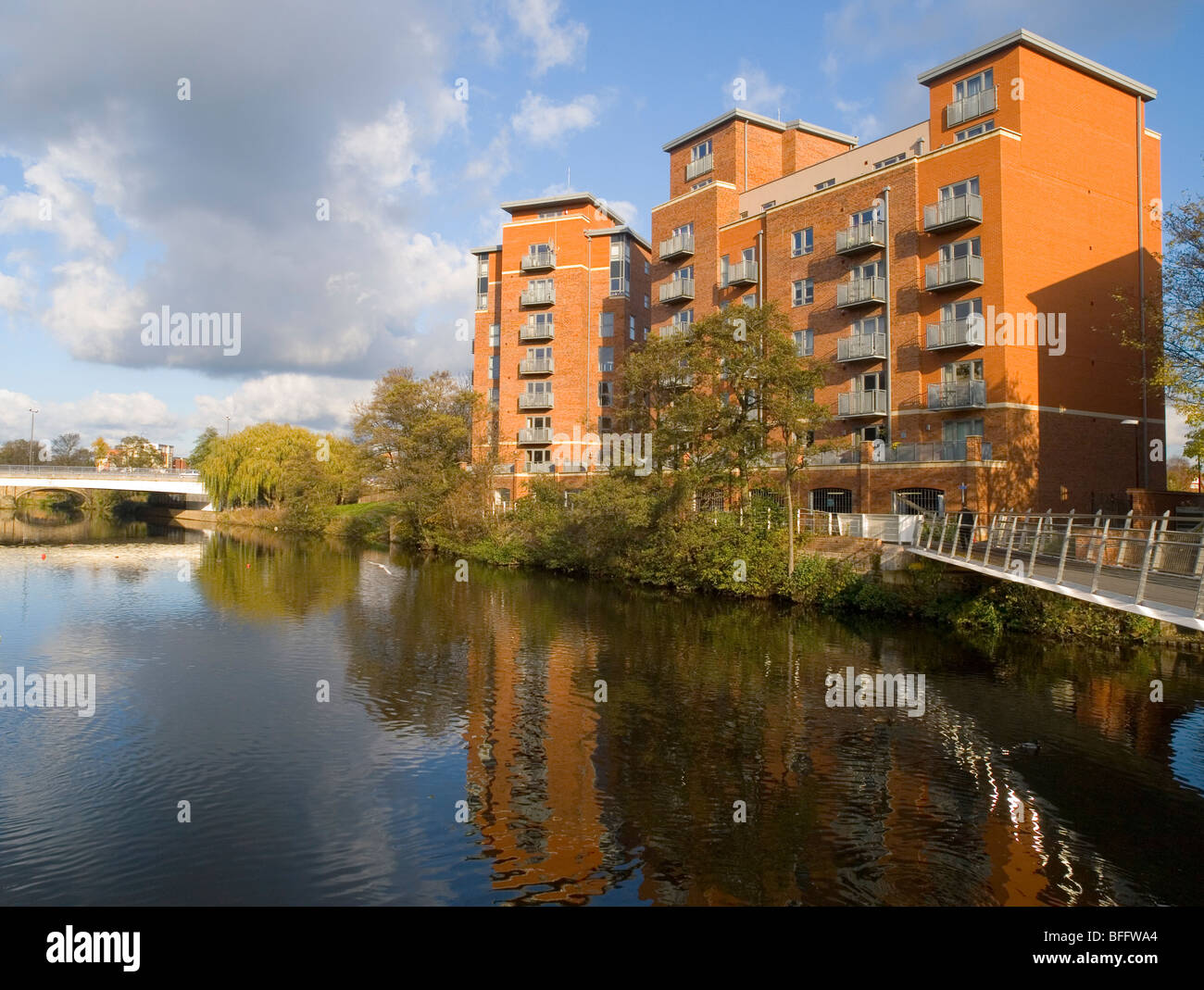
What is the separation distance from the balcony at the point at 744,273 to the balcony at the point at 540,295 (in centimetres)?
1719

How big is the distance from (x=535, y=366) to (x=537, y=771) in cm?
4777

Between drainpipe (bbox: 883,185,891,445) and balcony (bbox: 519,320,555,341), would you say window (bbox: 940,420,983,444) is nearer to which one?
drainpipe (bbox: 883,185,891,445)

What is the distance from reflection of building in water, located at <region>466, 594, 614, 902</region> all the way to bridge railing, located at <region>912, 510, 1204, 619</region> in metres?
8.66

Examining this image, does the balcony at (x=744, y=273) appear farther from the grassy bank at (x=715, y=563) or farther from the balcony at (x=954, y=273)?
the grassy bank at (x=715, y=563)

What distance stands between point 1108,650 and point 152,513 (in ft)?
301

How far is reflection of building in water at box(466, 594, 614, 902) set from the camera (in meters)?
8.91

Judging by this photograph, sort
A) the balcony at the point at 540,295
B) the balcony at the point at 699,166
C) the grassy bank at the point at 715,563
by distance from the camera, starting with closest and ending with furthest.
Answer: the grassy bank at the point at 715,563 < the balcony at the point at 699,166 < the balcony at the point at 540,295

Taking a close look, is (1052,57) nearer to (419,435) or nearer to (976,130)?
(976,130)

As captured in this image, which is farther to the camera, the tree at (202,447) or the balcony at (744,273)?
the tree at (202,447)

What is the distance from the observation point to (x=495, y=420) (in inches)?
2176

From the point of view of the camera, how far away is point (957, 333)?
110 feet

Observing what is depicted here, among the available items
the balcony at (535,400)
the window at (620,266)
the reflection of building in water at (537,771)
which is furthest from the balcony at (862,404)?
the window at (620,266)

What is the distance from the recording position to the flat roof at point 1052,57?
33.5 meters
